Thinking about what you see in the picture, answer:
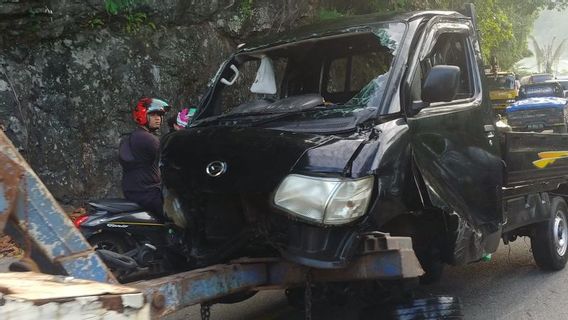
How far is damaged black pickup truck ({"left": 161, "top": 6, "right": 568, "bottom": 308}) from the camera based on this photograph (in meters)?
3.12

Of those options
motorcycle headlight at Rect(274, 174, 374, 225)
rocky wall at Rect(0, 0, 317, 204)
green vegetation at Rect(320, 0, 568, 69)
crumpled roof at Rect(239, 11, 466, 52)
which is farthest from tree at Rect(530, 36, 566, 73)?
motorcycle headlight at Rect(274, 174, 374, 225)

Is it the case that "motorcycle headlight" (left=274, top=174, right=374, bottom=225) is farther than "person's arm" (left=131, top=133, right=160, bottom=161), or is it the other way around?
"person's arm" (left=131, top=133, right=160, bottom=161)

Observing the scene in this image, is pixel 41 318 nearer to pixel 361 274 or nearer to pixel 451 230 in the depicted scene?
pixel 361 274

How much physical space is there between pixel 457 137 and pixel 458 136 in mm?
25

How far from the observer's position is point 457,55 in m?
4.94

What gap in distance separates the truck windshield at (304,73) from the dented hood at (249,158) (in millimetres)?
679

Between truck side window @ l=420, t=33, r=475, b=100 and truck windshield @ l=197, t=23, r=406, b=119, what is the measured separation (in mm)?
518

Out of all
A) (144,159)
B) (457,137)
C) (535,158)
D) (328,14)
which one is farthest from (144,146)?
(328,14)

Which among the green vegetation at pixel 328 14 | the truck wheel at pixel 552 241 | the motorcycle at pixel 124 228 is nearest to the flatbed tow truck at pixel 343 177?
the truck wheel at pixel 552 241

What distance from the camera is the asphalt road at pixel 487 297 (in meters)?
5.08

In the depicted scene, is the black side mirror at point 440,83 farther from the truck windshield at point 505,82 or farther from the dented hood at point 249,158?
the truck windshield at point 505,82

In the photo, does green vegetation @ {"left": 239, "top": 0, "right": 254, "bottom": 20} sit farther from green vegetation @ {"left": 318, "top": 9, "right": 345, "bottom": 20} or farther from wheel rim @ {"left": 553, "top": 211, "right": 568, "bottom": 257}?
wheel rim @ {"left": 553, "top": 211, "right": 568, "bottom": 257}

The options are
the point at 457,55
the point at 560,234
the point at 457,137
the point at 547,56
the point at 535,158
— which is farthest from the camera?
the point at 547,56

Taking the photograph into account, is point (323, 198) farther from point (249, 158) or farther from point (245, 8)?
point (245, 8)
